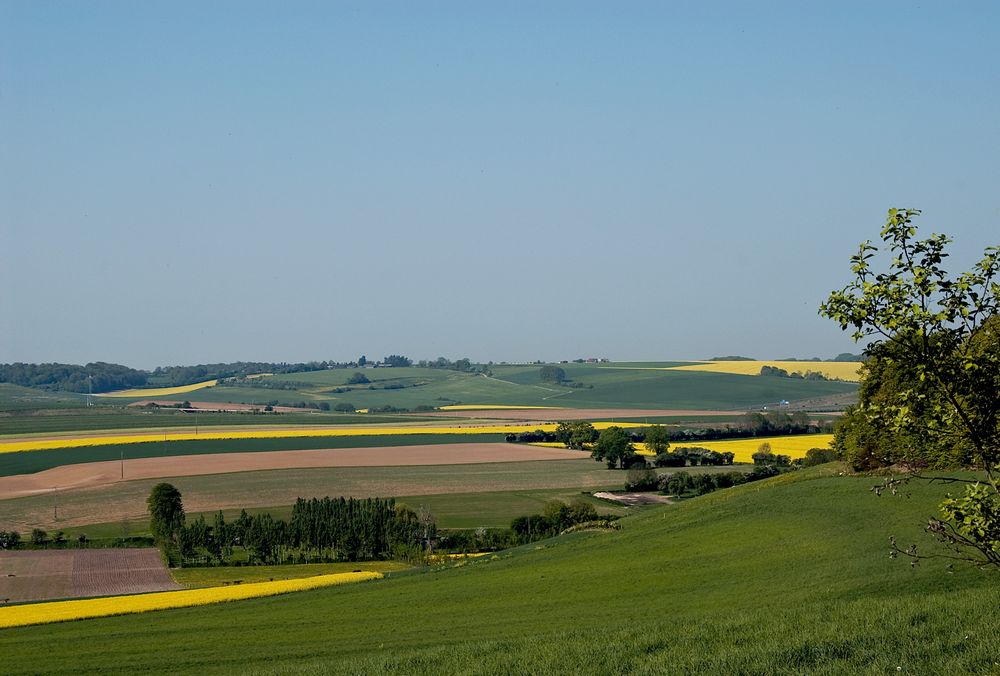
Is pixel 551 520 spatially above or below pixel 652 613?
below

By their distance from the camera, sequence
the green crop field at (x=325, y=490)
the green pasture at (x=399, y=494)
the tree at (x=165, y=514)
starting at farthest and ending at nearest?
the green crop field at (x=325, y=490) < the green pasture at (x=399, y=494) < the tree at (x=165, y=514)

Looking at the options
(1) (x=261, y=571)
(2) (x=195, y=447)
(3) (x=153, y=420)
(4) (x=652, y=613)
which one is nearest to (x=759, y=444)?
(2) (x=195, y=447)

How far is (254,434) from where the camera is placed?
153125 millimetres

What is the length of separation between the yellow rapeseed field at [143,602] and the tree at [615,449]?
61.4 m

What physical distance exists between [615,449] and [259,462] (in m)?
41.5

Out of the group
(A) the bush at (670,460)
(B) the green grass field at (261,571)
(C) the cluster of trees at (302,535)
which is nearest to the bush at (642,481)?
(A) the bush at (670,460)

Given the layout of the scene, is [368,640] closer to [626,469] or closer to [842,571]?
[842,571]

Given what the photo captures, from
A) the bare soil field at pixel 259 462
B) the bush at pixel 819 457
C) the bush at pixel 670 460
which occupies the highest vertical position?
the bush at pixel 819 457

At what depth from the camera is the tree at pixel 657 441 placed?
118 m

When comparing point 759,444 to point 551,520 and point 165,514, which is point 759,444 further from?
point 165,514

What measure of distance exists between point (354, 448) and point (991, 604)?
118238 mm

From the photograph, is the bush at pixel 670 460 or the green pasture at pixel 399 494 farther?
the bush at pixel 670 460

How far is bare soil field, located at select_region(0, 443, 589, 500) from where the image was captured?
101500 mm

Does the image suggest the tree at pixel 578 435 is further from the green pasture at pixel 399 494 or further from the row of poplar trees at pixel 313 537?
the row of poplar trees at pixel 313 537
